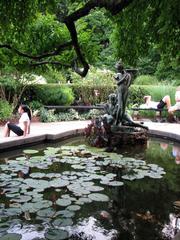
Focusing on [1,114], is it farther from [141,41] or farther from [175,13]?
[175,13]

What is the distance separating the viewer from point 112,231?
4652 millimetres

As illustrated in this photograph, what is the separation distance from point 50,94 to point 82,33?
967 centimetres

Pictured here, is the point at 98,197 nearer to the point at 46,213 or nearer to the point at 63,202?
the point at 63,202

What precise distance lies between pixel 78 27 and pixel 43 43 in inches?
68.5

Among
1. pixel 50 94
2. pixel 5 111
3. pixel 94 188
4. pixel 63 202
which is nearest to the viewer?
pixel 63 202

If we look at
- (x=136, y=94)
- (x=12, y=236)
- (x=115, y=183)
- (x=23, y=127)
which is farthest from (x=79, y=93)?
(x=12, y=236)

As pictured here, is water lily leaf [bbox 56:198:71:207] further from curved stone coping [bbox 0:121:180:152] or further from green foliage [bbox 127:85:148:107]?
green foliage [bbox 127:85:148:107]

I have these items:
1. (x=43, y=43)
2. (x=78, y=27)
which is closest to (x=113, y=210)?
(x=43, y=43)

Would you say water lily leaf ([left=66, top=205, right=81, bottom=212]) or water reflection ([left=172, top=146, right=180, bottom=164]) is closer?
water lily leaf ([left=66, top=205, right=81, bottom=212])

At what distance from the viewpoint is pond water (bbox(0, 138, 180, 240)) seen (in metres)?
4.63

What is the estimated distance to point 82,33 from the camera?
20.3 ft

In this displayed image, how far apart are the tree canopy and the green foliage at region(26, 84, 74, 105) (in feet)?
31.3

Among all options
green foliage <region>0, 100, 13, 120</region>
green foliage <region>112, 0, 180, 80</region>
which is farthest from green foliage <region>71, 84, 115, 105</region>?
green foliage <region>112, 0, 180, 80</region>

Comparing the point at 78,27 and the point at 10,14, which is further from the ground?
the point at 78,27
